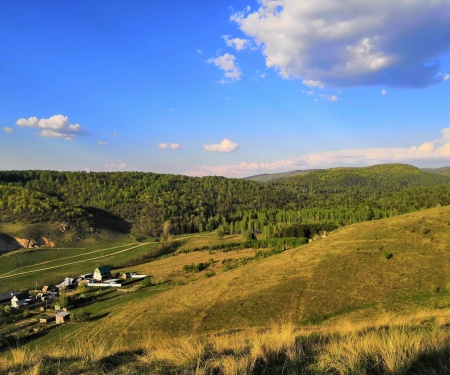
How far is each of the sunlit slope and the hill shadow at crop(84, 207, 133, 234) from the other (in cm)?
10450

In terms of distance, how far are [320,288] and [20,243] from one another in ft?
381

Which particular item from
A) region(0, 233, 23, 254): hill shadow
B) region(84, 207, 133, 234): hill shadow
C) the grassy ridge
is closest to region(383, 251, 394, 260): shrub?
the grassy ridge

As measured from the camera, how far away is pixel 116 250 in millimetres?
122938

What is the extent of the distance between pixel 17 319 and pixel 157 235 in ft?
357

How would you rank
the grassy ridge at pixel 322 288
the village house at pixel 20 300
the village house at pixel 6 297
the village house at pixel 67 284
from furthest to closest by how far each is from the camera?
the village house at pixel 67 284 < the village house at pixel 6 297 < the village house at pixel 20 300 < the grassy ridge at pixel 322 288

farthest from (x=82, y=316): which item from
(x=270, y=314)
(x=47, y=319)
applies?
(x=270, y=314)

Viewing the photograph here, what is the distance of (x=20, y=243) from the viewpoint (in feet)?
383

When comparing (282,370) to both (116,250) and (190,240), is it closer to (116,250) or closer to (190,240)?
(116,250)

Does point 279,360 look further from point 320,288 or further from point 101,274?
point 101,274

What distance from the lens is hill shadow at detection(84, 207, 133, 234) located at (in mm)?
159250

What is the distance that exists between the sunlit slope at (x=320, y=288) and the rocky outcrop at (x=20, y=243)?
243 ft

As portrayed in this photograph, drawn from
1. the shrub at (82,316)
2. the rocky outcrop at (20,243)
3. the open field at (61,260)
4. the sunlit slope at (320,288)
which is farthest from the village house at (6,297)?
the rocky outcrop at (20,243)

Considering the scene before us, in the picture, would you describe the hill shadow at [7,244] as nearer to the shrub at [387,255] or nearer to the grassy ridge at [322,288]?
the grassy ridge at [322,288]

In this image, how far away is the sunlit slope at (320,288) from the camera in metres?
36.4
